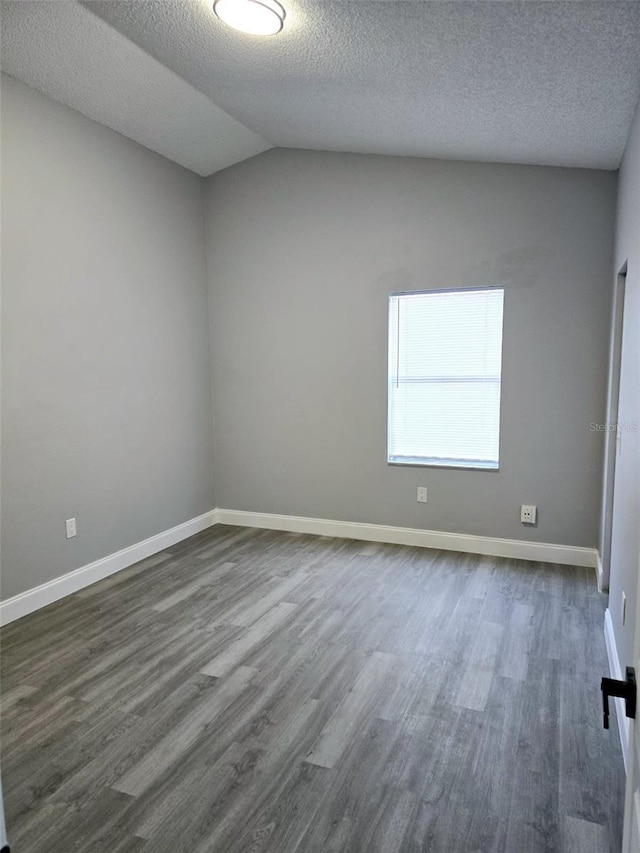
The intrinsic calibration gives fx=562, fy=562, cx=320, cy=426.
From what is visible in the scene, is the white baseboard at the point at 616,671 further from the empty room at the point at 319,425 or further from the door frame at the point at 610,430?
the door frame at the point at 610,430

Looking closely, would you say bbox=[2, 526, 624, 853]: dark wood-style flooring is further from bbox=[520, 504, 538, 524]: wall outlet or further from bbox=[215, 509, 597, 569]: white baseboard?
bbox=[520, 504, 538, 524]: wall outlet

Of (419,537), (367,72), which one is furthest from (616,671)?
(367,72)

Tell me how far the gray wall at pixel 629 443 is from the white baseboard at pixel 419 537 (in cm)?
105

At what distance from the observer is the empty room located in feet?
6.21

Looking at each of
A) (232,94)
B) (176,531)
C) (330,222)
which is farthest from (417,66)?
(176,531)

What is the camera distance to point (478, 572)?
372 centimetres

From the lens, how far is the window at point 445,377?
157 inches

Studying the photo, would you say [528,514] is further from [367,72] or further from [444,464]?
[367,72]

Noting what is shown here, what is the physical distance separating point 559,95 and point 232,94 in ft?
5.89

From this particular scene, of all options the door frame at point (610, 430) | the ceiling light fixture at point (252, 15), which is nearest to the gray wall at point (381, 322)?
the door frame at point (610, 430)

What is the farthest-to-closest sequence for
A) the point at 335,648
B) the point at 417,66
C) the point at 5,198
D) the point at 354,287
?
the point at 354,287, the point at 5,198, the point at 335,648, the point at 417,66

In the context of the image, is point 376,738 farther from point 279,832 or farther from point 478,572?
point 478,572

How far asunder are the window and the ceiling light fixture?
2105mm

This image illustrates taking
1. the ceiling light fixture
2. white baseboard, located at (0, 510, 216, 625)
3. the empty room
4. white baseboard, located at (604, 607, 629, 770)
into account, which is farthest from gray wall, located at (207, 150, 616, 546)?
the ceiling light fixture
